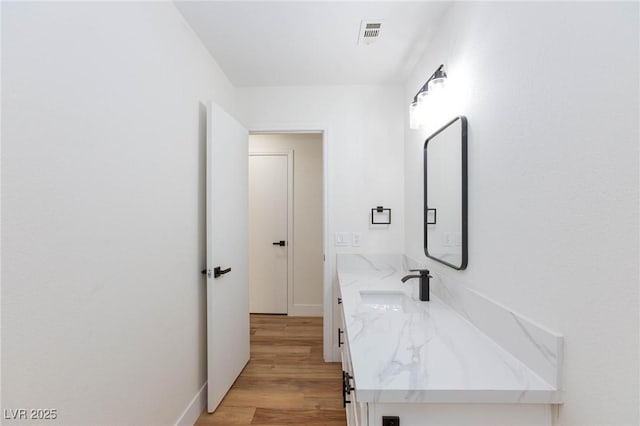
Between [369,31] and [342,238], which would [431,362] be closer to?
[342,238]

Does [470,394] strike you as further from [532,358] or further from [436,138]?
[436,138]

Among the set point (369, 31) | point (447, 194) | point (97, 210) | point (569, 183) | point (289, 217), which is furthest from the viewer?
point (289, 217)

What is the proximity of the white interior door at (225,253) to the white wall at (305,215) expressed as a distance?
1.28 metres

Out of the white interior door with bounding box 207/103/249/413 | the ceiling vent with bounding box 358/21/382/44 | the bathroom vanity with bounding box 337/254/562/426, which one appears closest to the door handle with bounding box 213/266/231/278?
the white interior door with bounding box 207/103/249/413

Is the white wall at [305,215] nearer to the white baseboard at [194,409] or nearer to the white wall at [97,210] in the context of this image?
the white baseboard at [194,409]

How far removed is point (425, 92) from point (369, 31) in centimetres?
49

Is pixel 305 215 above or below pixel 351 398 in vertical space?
above

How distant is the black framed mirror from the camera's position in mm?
1396

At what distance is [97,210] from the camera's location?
3.51 feet

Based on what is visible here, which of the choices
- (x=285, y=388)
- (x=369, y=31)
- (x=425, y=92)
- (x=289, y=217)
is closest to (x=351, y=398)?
(x=285, y=388)

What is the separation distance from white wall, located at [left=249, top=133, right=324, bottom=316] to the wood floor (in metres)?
0.64

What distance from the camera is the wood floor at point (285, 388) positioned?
6.18 feet

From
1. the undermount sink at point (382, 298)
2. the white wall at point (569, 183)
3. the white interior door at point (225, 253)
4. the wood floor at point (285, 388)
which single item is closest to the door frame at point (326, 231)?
the wood floor at point (285, 388)

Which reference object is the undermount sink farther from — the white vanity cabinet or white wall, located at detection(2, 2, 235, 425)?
white wall, located at detection(2, 2, 235, 425)
